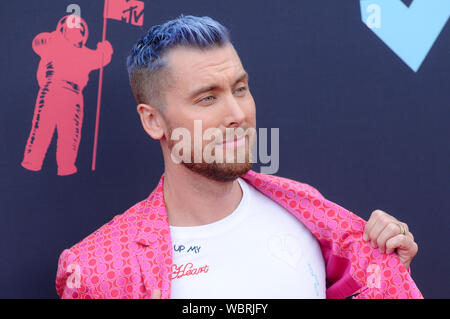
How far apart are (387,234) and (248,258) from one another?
1.22 feet

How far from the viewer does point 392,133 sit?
181 centimetres

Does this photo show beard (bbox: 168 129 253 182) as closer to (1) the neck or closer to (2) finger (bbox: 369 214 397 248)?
(1) the neck

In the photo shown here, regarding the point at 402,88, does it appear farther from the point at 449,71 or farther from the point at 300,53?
the point at 300,53

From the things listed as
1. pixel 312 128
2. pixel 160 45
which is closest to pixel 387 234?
pixel 312 128

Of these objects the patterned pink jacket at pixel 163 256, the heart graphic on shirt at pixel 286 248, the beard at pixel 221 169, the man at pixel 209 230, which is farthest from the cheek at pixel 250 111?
the heart graphic on shirt at pixel 286 248

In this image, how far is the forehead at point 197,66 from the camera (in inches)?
53.7

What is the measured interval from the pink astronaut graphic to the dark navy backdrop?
0.08 ft

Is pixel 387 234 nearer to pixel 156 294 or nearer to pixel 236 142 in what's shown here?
pixel 236 142

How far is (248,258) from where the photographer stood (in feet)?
4.59

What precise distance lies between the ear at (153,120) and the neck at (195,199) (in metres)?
0.11

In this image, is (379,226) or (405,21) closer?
(379,226)

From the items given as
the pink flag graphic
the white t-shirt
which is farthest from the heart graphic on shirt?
the pink flag graphic

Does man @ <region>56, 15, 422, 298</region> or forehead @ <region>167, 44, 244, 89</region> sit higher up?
forehead @ <region>167, 44, 244, 89</region>

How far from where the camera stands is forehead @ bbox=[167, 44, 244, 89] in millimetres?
1363
